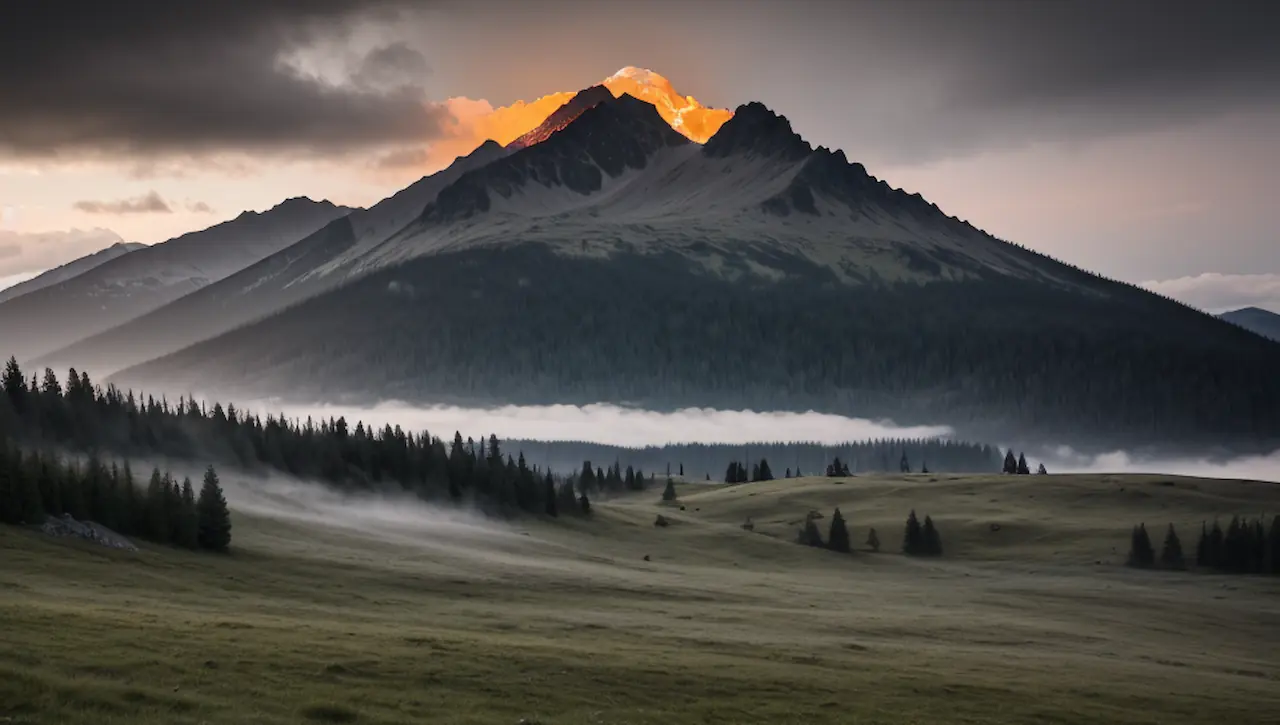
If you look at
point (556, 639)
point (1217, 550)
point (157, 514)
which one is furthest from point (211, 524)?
point (1217, 550)

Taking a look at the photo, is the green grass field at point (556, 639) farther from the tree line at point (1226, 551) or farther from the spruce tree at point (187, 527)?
the tree line at point (1226, 551)

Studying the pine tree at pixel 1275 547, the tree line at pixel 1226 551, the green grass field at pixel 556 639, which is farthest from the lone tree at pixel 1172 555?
the green grass field at pixel 556 639

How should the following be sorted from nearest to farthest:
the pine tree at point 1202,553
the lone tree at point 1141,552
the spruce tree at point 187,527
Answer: the spruce tree at point 187,527
the lone tree at point 1141,552
the pine tree at point 1202,553

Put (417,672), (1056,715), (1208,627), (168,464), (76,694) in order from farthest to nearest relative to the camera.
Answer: (168,464)
(1208,627)
(1056,715)
(417,672)
(76,694)

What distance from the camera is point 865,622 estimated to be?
4493 inches

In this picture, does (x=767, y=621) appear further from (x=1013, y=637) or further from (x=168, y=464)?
(x=168, y=464)

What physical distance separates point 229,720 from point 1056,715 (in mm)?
48137

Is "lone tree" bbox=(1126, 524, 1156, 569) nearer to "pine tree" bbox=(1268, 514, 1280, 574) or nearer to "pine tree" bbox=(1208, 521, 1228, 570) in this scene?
"pine tree" bbox=(1208, 521, 1228, 570)

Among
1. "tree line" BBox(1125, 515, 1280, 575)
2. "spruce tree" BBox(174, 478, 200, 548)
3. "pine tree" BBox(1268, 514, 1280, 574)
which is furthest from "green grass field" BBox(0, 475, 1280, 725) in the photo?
"tree line" BBox(1125, 515, 1280, 575)

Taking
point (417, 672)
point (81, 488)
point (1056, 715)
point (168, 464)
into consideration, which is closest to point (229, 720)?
point (417, 672)

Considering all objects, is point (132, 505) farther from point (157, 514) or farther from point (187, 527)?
point (187, 527)

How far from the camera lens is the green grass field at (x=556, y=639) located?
179 ft

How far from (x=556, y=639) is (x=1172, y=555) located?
14542 centimetres

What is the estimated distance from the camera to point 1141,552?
196500mm
